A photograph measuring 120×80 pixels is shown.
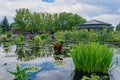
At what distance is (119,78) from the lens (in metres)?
5.70

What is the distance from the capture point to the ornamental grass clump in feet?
18.7

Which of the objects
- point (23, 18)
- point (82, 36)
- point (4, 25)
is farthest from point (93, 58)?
point (4, 25)

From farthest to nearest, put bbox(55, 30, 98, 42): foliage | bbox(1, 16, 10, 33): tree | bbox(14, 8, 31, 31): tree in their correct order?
bbox(1, 16, 10, 33): tree → bbox(14, 8, 31, 31): tree → bbox(55, 30, 98, 42): foliage

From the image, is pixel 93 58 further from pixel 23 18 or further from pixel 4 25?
pixel 4 25

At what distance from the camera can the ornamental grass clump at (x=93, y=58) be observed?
5.71 meters

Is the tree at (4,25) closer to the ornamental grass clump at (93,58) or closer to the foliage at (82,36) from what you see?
the foliage at (82,36)

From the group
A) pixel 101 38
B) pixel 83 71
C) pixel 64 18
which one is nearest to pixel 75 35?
pixel 101 38

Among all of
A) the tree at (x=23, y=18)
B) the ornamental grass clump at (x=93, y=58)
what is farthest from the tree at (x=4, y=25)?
the ornamental grass clump at (x=93, y=58)

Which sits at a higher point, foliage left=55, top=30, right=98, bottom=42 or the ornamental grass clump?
the ornamental grass clump

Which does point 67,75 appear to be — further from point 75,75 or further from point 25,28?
point 25,28

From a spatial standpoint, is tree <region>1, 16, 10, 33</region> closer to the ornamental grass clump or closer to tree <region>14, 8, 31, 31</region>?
tree <region>14, 8, 31, 31</region>

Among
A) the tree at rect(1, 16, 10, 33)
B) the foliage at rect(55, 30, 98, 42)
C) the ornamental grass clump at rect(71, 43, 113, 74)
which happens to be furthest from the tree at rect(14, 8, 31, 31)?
the ornamental grass clump at rect(71, 43, 113, 74)

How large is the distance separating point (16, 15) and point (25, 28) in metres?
3.03

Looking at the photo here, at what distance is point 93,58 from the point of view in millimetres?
5727
